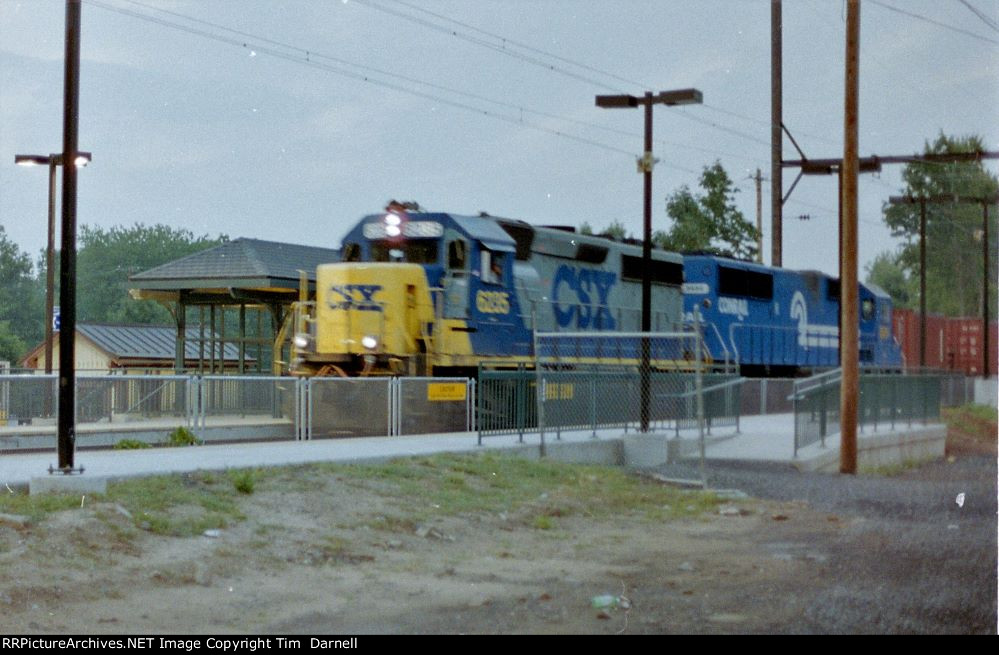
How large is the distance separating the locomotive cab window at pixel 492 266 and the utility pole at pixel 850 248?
6111 mm

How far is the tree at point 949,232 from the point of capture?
29.1 meters

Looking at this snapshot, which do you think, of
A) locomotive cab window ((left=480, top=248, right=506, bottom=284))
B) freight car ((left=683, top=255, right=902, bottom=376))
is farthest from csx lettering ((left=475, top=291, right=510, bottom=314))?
freight car ((left=683, top=255, right=902, bottom=376))

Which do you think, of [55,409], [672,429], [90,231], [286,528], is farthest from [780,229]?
[286,528]

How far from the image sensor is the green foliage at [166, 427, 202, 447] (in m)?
16.8

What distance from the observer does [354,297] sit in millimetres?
20656

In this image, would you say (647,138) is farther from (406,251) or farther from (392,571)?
(392,571)

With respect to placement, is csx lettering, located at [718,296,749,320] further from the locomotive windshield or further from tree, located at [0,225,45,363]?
tree, located at [0,225,45,363]

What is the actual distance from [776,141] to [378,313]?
44.2 ft

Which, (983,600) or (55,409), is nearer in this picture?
(983,600)

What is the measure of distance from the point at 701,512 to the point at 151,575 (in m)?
6.82

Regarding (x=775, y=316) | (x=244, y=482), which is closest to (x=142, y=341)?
(x=244, y=482)

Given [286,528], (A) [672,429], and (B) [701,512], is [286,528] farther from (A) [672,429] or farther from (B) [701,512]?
(A) [672,429]

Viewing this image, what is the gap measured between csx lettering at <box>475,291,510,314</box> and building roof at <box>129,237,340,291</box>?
4001 millimetres

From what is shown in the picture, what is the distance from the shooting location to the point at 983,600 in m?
7.90
